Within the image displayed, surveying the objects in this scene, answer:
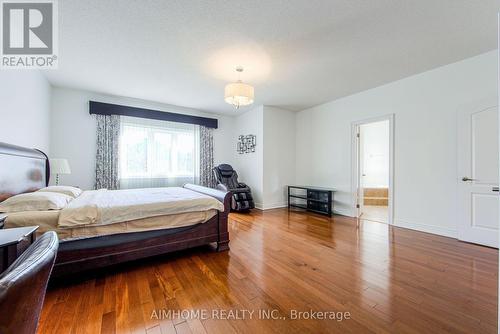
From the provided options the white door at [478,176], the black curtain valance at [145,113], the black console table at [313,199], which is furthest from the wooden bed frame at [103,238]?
the white door at [478,176]

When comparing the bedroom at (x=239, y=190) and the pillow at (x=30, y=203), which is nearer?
the bedroom at (x=239, y=190)

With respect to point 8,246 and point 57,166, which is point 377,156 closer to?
point 8,246

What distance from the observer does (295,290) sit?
67.2 inches

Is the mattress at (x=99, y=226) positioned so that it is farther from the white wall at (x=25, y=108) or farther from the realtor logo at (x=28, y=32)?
the realtor logo at (x=28, y=32)

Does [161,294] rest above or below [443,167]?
below

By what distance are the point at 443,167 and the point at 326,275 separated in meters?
2.64

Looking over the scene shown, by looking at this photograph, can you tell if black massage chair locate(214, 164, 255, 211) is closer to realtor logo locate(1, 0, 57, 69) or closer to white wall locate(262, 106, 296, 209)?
white wall locate(262, 106, 296, 209)

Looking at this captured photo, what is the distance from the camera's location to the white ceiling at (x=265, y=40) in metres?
1.90

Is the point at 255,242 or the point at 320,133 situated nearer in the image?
the point at 255,242

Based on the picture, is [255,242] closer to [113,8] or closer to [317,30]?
[317,30]

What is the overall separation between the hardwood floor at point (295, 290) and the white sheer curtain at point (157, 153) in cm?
282

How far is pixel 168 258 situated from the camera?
234 cm

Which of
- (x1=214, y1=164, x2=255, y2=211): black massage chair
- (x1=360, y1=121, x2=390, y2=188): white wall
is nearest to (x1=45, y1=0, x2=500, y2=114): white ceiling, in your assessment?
(x1=214, y1=164, x2=255, y2=211): black massage chair

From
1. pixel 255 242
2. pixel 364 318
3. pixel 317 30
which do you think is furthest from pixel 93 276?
pixel 317 30
